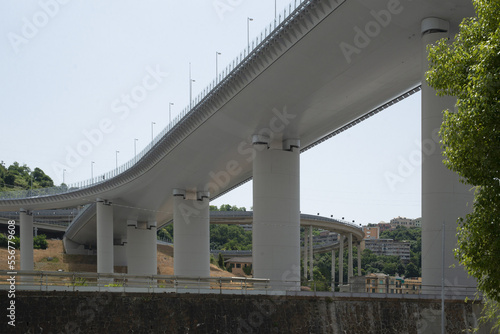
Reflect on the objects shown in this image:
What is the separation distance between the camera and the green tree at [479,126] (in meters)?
13.7

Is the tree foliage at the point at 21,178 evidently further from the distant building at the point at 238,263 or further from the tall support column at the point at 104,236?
the tall support column at the point at 104,236

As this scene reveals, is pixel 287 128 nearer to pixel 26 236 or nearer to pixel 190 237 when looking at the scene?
pixel 190 237

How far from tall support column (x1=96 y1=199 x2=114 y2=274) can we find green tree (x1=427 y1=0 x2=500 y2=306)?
64.0 m

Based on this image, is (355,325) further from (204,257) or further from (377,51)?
(204,257)

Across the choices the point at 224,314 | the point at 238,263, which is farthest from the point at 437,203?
the point at 238,263

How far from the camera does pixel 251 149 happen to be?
52.5 meters

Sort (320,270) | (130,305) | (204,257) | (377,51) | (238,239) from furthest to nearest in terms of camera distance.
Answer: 1. (238,239)
2. (320,270)
3. (204,257)
4. (377,51)
5. (130,305)


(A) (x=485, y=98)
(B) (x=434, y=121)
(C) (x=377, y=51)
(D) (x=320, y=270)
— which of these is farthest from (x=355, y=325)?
(D) (x=320, y=270)

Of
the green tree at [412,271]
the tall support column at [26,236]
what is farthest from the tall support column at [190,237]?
the green tree at [412,271]

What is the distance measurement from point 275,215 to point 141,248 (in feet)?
150

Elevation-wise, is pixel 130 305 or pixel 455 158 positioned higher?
pixel 455 158

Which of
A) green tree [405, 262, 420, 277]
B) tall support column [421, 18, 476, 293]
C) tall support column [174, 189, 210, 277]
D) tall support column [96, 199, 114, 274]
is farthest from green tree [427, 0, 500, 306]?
green tree [405, 262, 420, 277]

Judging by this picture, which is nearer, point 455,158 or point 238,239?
point 455,158

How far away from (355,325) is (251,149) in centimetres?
2603
